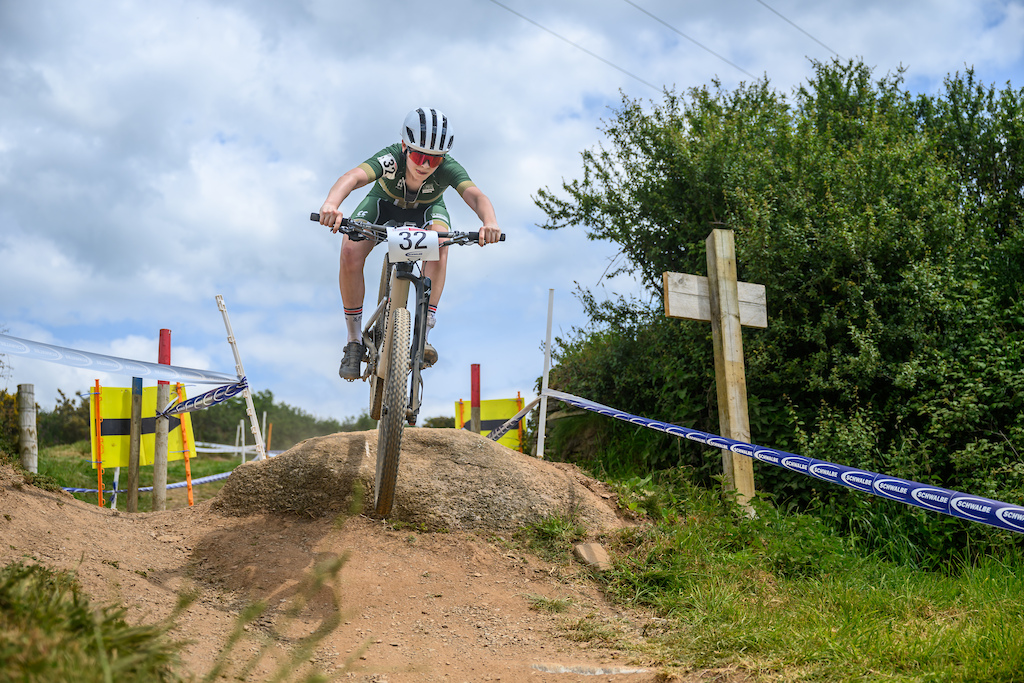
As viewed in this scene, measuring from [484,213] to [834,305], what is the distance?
474 centimetres

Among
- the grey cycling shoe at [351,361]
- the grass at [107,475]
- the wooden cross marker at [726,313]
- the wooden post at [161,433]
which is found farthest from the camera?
the grass at [107,475]

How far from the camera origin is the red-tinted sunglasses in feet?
16.4

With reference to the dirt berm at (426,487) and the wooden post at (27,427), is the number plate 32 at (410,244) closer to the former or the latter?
the dirt berm at (426,487)

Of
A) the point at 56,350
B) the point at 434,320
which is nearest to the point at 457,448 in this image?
the point at 434,320

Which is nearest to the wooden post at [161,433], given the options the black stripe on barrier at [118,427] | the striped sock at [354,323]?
the black stripe on barrier at [118,427]

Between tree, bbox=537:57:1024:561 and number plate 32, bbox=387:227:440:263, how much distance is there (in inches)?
162

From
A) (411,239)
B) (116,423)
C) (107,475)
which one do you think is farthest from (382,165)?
(107,475)

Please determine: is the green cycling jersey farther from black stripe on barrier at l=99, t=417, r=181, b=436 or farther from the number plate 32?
black stripe on barrier at l=99, t=417, r=181, b=436

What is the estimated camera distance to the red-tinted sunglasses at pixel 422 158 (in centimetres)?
500

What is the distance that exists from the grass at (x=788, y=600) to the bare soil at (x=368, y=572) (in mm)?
209

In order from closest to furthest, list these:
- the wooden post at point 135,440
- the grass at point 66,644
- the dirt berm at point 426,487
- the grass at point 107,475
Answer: the grass at point 66,644 → the dirt berm at point 426,487 → the wooden post at point 135,440 → the grass at point 107,475

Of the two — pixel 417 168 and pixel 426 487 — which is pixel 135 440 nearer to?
pixel 426 487

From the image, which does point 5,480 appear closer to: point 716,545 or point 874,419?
point 716,545

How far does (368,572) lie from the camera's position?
436 cm
